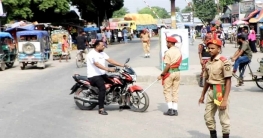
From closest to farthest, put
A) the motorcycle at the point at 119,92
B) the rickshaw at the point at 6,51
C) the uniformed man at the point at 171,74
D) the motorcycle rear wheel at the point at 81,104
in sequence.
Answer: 1. the uniformed man at the point at 171,74
2. the motorcycle at the point at 119,92
3. the motorcycle rear wheel at the point at 81,104
4. the rickshaw at the point at 6,51

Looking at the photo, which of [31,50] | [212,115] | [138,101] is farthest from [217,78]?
[31,50]

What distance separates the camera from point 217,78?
20.1 ft

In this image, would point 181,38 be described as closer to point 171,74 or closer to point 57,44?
point 171,74

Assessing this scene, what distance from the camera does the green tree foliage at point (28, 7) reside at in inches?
1331

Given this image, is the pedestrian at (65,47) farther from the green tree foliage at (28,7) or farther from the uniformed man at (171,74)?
the uniformed man at (171,74)

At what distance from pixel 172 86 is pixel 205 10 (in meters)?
77.0

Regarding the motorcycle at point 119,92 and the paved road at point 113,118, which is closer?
the paved road at point 113,118

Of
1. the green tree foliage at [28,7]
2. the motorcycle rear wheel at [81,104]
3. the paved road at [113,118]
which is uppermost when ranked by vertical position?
the green tree foliage at [28,7]

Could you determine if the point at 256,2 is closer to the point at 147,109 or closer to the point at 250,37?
the point at 250,37

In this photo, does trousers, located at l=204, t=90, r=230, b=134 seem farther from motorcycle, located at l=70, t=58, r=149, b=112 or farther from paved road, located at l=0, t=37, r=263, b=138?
motorcycle, located at l=70, t=58, r=149, b=112

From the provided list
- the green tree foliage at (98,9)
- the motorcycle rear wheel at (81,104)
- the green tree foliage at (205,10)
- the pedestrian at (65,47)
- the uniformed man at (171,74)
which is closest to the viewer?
the uniformed man at (171,74)

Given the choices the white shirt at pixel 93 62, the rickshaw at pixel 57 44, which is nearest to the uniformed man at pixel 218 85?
the white shirt at pixel 93 62

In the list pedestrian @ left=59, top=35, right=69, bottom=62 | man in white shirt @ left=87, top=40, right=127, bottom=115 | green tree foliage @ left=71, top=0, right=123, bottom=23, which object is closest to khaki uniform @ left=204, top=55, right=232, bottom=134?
man in white shirt @ left=87, top=40, right=127, bottom=115

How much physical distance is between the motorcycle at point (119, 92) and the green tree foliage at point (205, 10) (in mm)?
75379
